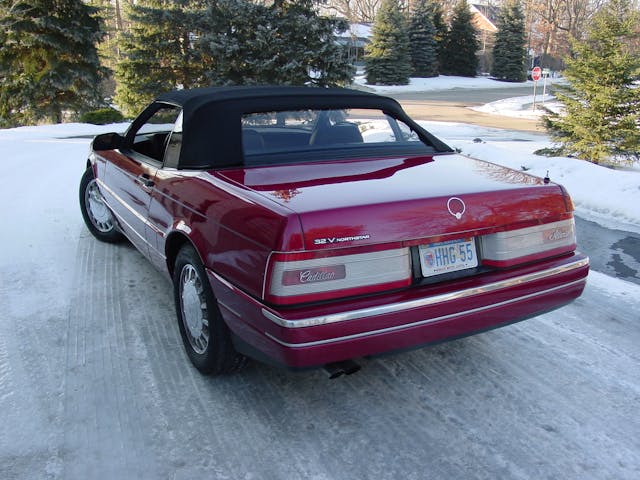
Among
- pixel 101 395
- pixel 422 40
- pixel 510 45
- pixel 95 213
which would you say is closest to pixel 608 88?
pixel 95 213

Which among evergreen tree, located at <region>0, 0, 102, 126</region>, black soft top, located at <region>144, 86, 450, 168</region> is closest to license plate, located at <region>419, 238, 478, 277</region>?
black soft top, located at <region>144, 86, 450, 168</region>

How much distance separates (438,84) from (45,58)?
96.3ft

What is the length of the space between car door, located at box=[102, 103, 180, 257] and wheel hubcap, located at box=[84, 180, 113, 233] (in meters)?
0.45

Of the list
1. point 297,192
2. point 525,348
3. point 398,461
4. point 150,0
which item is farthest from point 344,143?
point 150,0

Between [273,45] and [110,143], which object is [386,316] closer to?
[110,143]

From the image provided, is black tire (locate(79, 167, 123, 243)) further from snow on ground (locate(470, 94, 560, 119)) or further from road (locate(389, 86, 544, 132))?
snow on ground (locate(470, 94, 560, 119))

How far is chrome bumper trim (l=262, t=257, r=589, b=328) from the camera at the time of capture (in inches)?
87.2

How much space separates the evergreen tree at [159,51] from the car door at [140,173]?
17.3 m

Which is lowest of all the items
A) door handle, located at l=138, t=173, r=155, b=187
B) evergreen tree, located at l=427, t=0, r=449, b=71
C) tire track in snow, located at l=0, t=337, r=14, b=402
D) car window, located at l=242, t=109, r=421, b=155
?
tire track in snow, located at l=0, t=337, r=14, b=402

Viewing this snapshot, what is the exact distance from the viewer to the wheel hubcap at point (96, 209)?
5102mm

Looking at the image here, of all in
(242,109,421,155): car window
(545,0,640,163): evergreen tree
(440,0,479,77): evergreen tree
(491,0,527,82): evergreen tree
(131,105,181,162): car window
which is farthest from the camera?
(440,0,479,77): evergreen tree

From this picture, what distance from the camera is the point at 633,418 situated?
2.62 meters

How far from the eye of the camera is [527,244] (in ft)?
8.96

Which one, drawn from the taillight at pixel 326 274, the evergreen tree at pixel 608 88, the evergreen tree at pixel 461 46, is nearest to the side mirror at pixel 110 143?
the taillight at pixel 326 274
